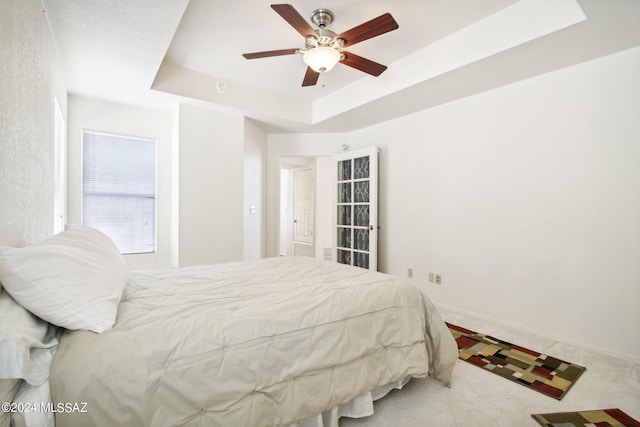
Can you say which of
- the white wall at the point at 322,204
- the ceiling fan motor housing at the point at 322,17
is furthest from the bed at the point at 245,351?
the white wall at the point at 322,204

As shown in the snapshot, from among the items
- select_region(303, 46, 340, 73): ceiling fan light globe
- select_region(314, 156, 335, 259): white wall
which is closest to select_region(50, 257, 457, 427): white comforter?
select_region(303, 46, 340, 73): ceiling fan light globe

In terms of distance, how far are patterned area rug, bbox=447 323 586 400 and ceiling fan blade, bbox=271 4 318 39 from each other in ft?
9.01

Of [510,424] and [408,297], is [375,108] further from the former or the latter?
[510,424]

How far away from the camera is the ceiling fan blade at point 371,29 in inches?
78.7

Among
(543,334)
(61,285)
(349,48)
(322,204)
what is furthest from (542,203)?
(322,204)

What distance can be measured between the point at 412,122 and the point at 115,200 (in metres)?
3.95

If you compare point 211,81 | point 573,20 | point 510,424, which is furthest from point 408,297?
point 211,81

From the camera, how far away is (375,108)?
386cm

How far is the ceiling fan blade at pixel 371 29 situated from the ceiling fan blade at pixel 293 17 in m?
0.25

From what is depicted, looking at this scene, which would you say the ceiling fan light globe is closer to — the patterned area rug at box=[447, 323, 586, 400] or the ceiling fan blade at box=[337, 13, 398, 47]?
the ceiling fan blade at box=[337, 13, 398, 47]

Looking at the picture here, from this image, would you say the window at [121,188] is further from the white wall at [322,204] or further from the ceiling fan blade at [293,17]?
the white wall at [322,204]

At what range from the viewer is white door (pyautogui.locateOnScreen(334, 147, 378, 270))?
171 inches

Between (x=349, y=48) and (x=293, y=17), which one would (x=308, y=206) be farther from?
(x=293, y=17)

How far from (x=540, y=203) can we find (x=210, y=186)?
367cm
